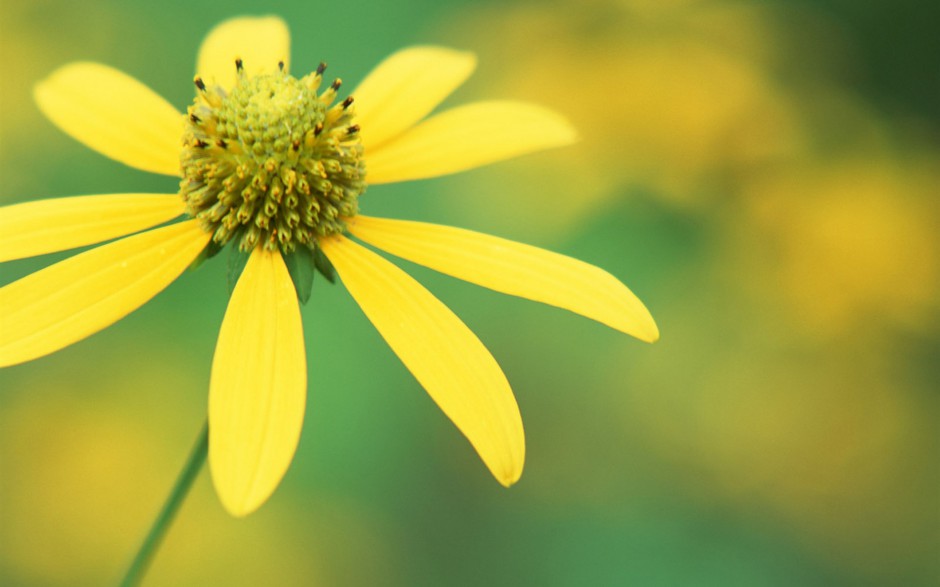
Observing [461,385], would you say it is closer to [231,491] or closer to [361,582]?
[231,491]

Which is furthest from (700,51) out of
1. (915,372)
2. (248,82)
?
(248,82)

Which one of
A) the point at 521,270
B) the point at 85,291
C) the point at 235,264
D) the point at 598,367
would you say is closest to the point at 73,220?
the point at 85,291

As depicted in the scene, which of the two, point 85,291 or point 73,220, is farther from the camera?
point 73,220

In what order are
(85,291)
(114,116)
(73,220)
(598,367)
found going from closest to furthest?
1. (85,291)
2. (73,220)
3. (114,116)
4. (598,367)

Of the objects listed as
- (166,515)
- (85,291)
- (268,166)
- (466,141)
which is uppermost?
(466,141)

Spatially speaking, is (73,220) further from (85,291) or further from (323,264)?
(323,264)
